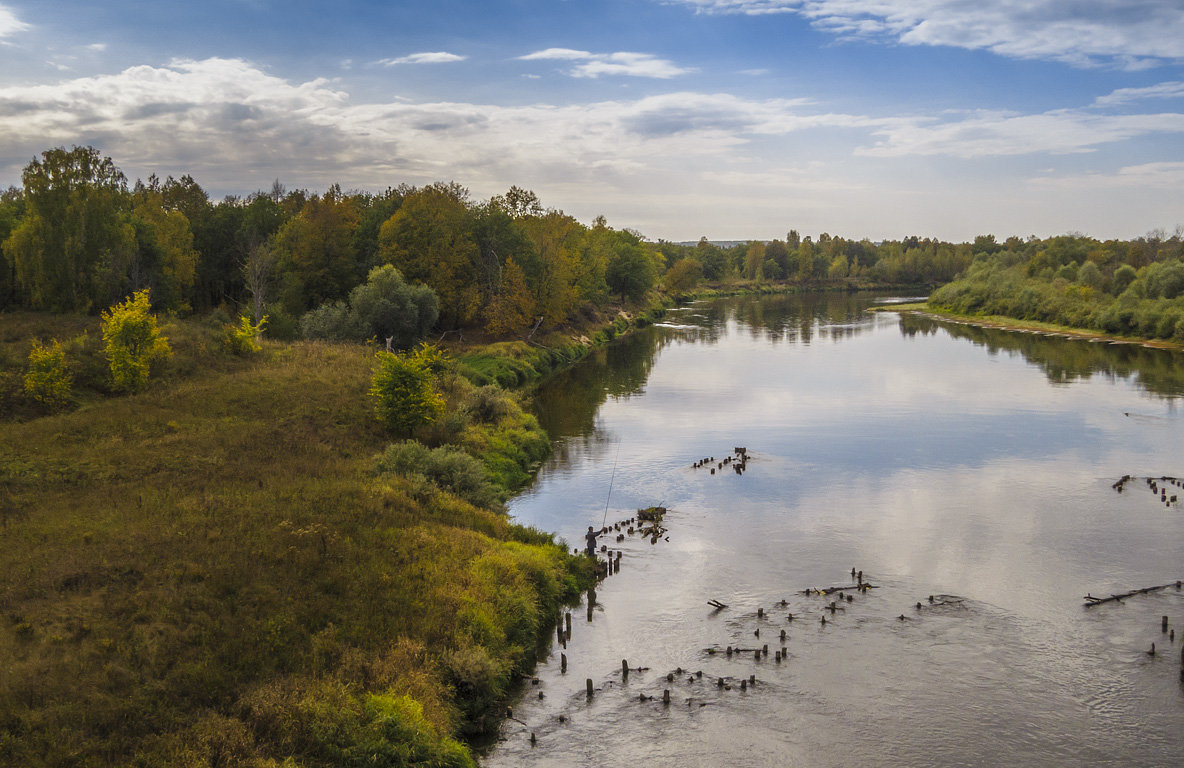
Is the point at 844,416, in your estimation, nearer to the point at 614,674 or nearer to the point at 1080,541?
the point at 1080,541

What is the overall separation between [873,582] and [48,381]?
3370 cm

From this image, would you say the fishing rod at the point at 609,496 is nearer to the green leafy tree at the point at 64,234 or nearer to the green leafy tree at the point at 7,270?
the green leafy tree at the point at 64,234

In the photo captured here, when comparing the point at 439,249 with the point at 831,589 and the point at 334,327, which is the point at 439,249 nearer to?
the point at 334,327

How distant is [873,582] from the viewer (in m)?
28.7

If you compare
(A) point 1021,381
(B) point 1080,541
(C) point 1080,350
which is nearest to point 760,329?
(C) point 1080,350

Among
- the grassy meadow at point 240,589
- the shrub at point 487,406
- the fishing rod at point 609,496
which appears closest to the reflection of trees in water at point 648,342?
the fishing rod at point 609,496

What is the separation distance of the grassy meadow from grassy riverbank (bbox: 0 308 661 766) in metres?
0.06

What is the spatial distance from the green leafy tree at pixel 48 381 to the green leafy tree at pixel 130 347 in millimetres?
2202

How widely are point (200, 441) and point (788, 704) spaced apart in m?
23.7

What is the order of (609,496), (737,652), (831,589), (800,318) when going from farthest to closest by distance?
(800,318) → (609,496) → (831,589) → (737,652)

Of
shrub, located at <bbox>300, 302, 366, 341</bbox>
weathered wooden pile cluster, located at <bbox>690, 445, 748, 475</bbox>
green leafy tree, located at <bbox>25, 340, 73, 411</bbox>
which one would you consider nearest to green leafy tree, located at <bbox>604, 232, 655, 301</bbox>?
shrub, located at <bbox>300, 302, 366, 341</bbox>

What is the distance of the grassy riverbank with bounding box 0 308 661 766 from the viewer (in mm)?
16484

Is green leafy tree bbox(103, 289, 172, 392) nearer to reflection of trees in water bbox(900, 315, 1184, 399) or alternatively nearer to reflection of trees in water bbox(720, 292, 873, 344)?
reflection of trees in water bbox(900, 315, 1184, 399)

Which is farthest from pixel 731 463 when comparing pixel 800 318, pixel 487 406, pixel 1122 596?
pixel 800 318
